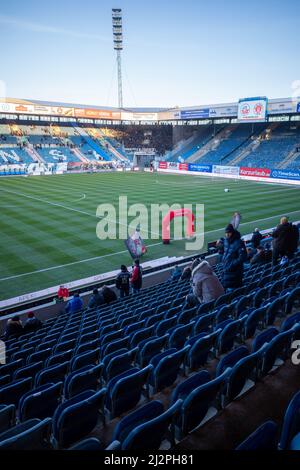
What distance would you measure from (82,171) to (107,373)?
65.2 metres

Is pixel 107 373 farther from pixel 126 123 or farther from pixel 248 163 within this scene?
pixel 126 123

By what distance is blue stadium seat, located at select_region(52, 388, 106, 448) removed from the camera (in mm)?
3666

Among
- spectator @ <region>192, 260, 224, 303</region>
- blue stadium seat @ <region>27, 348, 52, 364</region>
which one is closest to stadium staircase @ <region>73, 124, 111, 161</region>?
spectator @ <region>192, 260, 224, 303</region>

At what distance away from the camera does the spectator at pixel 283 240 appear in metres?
11.6

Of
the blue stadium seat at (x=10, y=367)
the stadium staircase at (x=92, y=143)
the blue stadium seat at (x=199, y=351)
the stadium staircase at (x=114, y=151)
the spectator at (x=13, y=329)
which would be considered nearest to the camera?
the blue stadium seat at (x=199, y=351)

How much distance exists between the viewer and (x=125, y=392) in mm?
4340

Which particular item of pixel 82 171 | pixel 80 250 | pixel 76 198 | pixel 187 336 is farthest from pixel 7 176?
pixel 187 336

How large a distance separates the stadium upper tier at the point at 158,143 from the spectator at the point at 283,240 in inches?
1896

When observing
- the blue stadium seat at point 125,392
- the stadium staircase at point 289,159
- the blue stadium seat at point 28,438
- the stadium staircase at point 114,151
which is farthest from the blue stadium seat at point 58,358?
the stadium staircase at point 114,151

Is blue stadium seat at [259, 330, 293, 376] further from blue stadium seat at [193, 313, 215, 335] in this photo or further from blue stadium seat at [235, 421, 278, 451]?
blue stadium seat at [235, 421, 278, 451]

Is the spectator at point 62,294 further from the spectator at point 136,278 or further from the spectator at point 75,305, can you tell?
the spectator at point 136,278

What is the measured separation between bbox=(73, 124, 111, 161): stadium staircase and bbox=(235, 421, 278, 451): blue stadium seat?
76.6m

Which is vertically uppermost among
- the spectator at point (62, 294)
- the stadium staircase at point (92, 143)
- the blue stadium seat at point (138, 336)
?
the stadium staircase at point (92, 143)

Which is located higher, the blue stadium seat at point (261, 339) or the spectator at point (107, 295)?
the blue stadium seat at point (261, 339)
